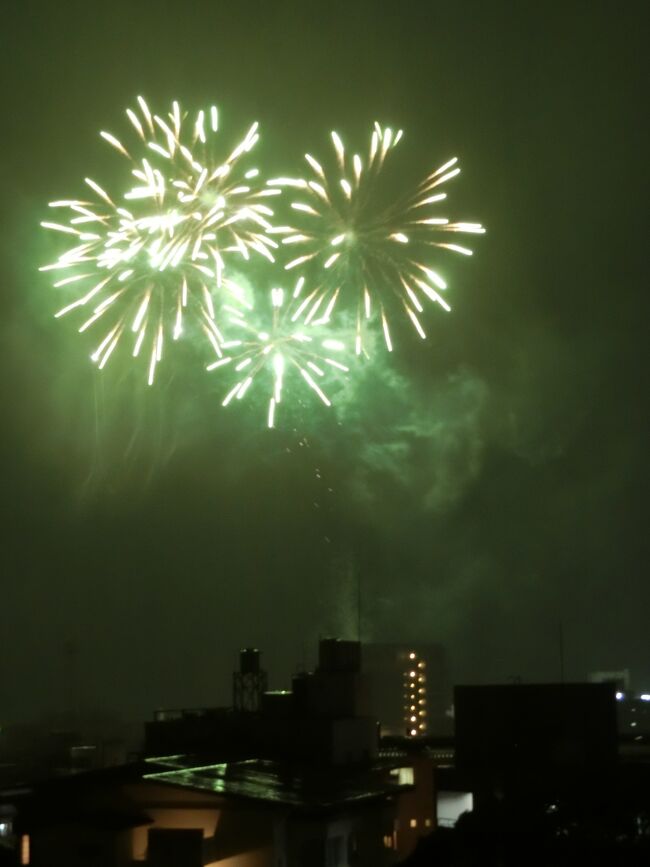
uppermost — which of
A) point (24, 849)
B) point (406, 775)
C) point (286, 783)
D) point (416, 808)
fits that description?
point (406, 775)

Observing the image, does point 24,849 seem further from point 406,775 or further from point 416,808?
point 406,775

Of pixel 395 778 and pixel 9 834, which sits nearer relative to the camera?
pixel 9 834

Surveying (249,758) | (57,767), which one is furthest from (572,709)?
(57,767)

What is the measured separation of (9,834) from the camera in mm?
30078

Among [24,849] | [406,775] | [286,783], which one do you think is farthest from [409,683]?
[24,849]

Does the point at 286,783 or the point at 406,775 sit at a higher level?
the point at 406,775

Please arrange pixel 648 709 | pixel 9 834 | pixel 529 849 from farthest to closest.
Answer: pixel 648 709 → pixel 9 834 → pixel 529 849

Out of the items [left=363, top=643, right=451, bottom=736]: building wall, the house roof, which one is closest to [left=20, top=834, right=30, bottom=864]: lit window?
the house roof

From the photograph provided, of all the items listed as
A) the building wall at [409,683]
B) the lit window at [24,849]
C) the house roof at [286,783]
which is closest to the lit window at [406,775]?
the house roof at [286,783]

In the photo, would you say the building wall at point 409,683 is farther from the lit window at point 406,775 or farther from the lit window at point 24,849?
the lit window at point 24,849

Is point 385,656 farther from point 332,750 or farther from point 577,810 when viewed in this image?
point 577,810

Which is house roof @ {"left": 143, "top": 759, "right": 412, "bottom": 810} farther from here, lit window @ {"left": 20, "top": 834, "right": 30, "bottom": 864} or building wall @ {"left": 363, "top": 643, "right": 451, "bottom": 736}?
building wall @ {"left": 363, "top": 643, "right": 451, "bottom": 736}

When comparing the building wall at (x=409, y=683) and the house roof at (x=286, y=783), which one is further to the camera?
the building wall at (x=409, y=683)

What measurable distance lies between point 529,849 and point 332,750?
2262 centimetres
